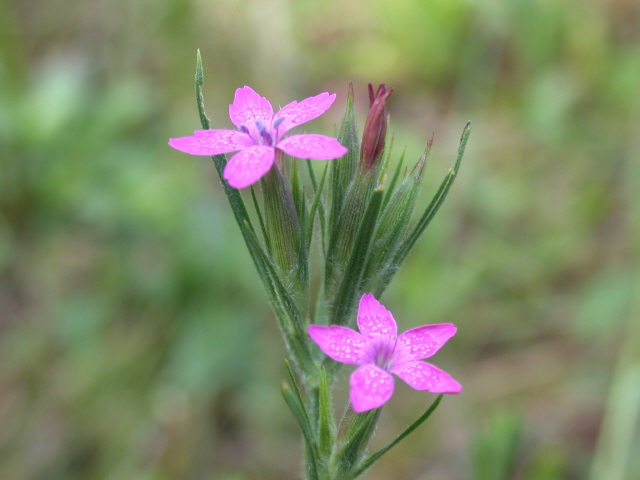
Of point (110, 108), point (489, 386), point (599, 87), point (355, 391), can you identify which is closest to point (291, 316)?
point (355, 391)

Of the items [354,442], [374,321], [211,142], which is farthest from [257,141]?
[354,442]

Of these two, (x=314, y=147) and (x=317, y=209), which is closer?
(x=314, y=147)

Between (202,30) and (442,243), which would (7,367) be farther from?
(202,30)

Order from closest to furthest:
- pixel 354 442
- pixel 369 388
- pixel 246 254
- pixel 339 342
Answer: pixel 369 388, pixel 339 342, pixel 354 442, pixel 246 254

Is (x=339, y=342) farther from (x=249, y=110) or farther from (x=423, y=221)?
(x=249, y=110)

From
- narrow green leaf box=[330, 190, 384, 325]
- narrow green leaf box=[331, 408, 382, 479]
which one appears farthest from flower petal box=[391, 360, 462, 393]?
narrow green leaf box=[330, 190, 384, 325]

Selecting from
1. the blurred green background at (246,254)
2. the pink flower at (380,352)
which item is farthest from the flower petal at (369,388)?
the blurred green background at (246,254)
